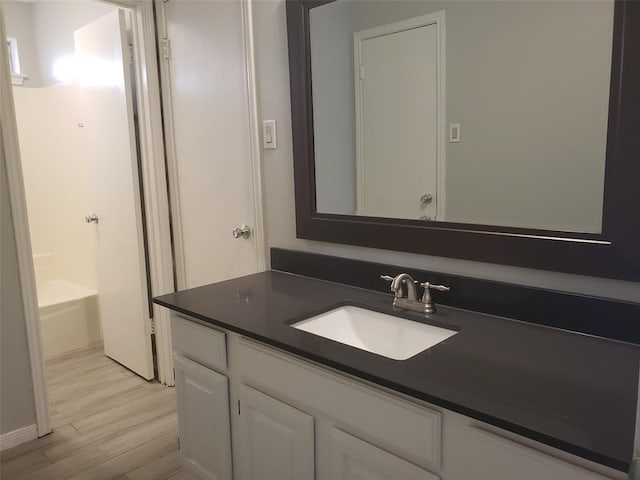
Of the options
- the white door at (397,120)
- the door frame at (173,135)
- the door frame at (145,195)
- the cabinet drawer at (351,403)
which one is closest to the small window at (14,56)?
the door frame at (145,195)

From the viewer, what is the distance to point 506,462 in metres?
0.96

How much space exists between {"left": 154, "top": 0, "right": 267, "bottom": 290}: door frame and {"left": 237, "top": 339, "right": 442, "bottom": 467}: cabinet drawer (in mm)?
800

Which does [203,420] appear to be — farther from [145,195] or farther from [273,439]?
[145,195]

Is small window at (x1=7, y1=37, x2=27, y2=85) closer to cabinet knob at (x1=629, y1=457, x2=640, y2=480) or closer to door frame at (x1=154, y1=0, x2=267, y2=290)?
door frame at (x1=154, y1=0, x2=267, y2=290)

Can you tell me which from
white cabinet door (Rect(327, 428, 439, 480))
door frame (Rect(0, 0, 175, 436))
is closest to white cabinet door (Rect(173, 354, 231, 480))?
white cabinet door (Rect(327, 428, 439, 480))

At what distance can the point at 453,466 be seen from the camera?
105 centimetres

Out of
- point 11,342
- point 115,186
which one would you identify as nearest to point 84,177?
point 115,186

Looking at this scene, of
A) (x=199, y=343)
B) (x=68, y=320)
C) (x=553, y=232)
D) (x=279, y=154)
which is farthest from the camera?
(x=68, y=320)

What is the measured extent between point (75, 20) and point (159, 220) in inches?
67.9

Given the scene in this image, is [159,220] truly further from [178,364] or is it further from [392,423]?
[392,423]

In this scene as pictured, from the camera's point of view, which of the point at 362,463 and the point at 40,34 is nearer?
the point at 362,463

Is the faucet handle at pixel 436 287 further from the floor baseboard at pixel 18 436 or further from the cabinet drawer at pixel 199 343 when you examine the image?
the floor baseboard at pixel 18 436

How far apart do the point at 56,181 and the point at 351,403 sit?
3.53 metres

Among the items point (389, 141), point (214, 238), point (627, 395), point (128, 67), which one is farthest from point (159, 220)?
point (627, 395)
